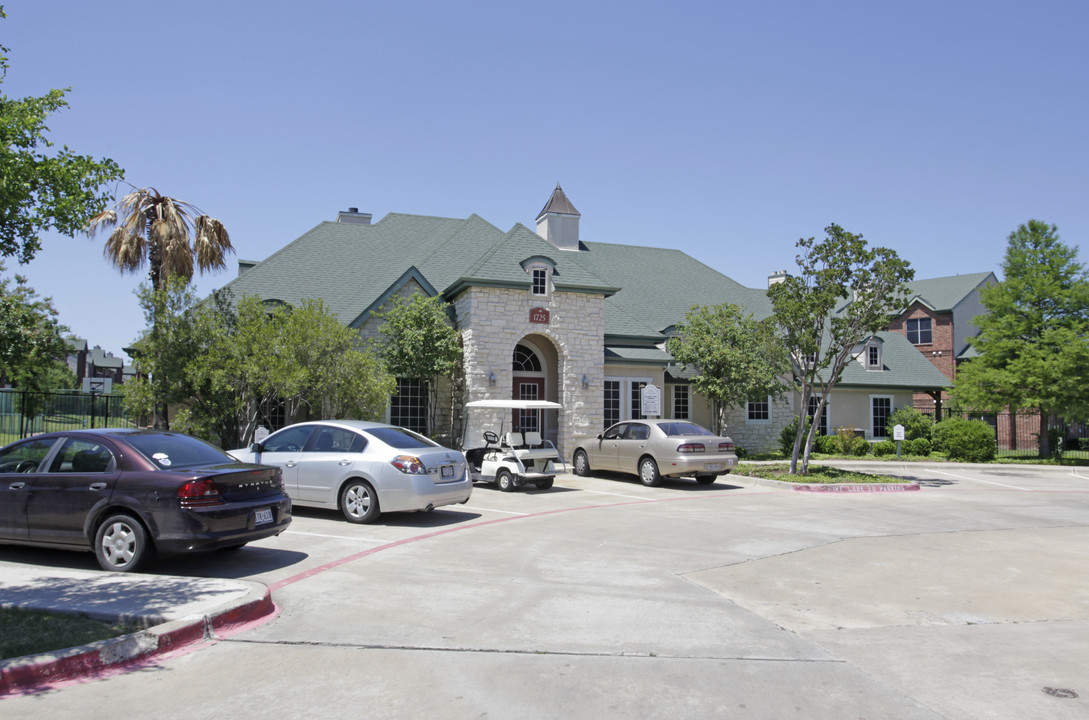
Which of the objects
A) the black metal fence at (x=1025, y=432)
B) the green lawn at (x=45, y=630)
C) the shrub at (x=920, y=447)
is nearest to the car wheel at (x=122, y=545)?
the green lawn at (x=45, y=630)

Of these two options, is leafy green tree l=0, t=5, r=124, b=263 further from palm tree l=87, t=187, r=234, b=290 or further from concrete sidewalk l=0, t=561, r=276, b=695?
palm tree l=87, t=187, r=234, b=290

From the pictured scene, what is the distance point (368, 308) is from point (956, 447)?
69.0 ft

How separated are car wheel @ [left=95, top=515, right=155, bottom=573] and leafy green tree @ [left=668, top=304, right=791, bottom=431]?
19.5 m

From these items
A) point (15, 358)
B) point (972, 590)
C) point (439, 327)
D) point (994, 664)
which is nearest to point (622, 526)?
point (972, 590)

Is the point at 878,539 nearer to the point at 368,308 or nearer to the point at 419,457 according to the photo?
the point at 419,457

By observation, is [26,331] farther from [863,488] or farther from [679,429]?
[863,488]

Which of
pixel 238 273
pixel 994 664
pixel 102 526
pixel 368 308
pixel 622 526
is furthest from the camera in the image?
pixel 238 273

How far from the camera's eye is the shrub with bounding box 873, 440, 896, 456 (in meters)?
29.6

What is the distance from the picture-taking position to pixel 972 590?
7.84 m

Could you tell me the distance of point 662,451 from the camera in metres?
17.3

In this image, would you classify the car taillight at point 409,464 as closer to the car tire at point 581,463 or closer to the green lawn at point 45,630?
the green lawn at point 45,630

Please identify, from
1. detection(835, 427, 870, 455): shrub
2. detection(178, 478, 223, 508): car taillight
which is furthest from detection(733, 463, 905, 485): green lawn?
detection(178, 478, 223, 508): car taillight

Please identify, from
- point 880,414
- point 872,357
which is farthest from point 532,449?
point 872,357

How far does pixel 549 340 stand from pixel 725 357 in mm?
5596
